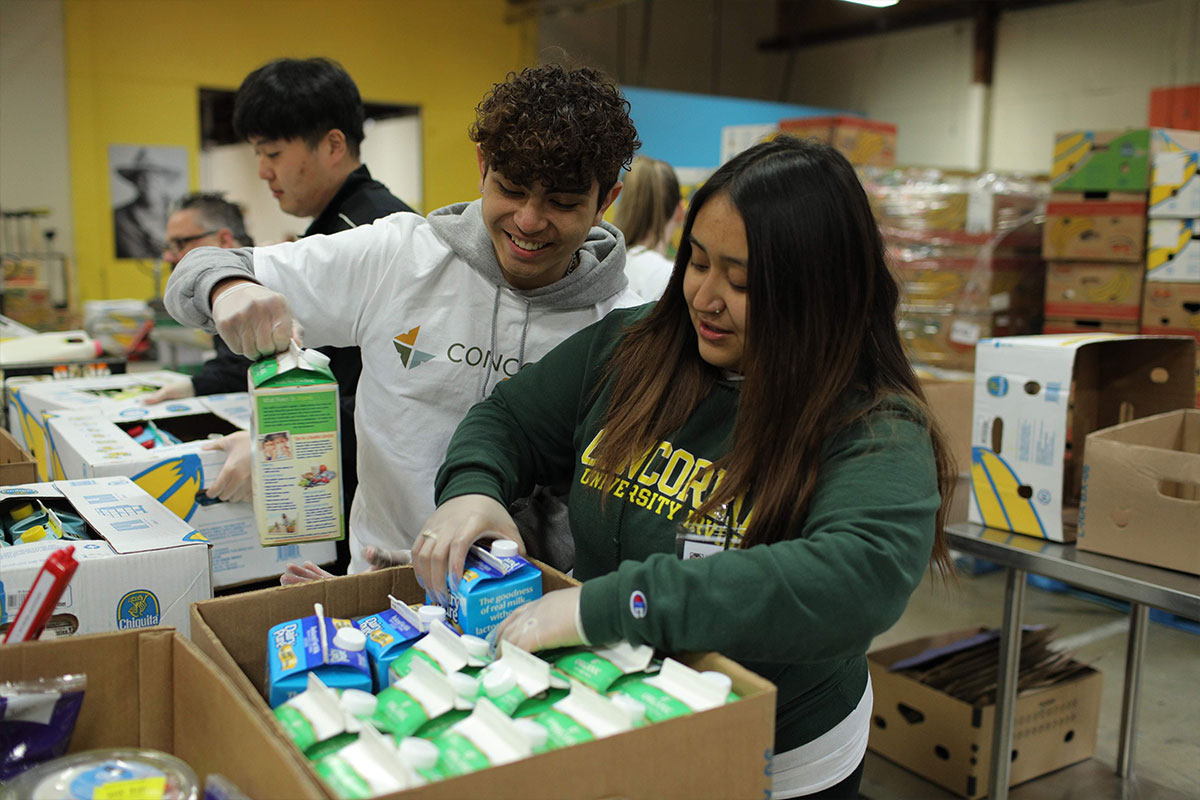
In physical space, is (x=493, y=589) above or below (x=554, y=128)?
below

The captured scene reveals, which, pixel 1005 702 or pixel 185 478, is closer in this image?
pixel 185 478

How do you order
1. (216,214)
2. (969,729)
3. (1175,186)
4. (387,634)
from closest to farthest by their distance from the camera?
1. (387,634)
2. (969,729)
3. (216,214)
4. (1175,186)

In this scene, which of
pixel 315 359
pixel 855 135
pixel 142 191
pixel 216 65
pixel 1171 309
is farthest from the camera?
pixel 216 65

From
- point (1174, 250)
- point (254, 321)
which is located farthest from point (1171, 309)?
point (254, 321)

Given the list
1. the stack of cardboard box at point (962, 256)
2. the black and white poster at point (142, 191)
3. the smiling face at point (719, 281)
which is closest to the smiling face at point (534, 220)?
the smiling face at point (719, 281)

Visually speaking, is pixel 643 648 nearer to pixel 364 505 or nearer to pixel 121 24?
pixel 364 505

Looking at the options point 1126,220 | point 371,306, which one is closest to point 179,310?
point 371,306

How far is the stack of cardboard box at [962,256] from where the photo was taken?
4836mm

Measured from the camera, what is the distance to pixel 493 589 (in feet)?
3.36

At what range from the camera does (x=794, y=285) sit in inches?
44.0

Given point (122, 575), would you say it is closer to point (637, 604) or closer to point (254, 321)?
point (254, 321)

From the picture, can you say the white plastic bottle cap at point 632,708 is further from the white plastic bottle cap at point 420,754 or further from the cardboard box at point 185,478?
the cardboard box at point 185,478

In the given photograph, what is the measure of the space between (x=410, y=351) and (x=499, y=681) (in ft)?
2.52

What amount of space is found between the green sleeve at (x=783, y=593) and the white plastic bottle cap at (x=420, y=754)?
0.21 meters
